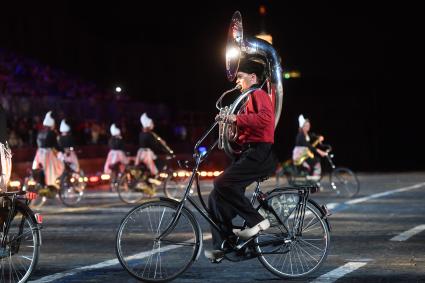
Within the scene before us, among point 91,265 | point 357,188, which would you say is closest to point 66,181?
point 357,188

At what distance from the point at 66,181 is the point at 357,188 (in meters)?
6.97

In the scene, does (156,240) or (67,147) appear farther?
(67,147)

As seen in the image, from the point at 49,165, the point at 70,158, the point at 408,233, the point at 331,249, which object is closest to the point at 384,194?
the point at 70,158

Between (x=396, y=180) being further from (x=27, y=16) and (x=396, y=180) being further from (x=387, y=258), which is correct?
(x=27, y=16)

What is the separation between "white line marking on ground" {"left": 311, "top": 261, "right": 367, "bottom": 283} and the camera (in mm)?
9664

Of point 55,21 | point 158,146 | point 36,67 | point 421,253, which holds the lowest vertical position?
point 421,253

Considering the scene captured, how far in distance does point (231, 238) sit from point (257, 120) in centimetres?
114

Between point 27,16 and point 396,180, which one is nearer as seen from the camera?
point 396,180

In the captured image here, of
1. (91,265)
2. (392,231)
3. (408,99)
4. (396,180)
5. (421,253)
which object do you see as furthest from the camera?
(408,99)

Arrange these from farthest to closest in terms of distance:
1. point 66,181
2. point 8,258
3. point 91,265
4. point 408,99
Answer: point 408,99 < point 66,181 < point 91,265 < point 8,258

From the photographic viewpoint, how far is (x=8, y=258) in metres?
9.27

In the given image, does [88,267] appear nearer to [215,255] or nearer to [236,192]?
[215,255]

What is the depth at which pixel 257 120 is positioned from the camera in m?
9.55

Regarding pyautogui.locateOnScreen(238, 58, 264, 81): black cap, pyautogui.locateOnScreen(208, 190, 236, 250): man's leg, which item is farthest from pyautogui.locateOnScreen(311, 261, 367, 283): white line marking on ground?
pyautogui.locateOnScreen(238, 58, 264, 81): black cap
